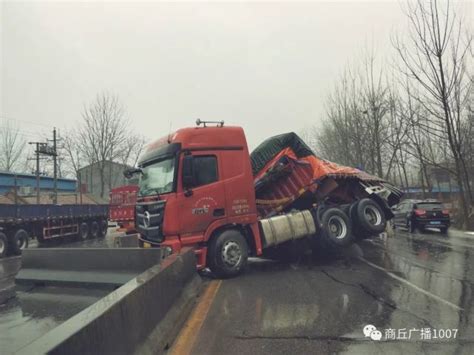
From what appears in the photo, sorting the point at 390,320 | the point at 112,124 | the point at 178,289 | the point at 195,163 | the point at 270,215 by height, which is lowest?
the point at 390,320

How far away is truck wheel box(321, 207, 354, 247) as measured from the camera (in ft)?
34.6

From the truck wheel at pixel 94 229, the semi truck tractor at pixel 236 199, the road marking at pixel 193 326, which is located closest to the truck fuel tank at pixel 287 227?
the semi truck tractor at pixel 236 199

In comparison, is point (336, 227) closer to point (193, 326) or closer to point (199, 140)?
point (199, 140)

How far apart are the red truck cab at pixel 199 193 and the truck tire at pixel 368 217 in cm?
311

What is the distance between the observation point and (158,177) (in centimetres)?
923

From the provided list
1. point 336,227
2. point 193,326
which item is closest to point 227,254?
point 336,227

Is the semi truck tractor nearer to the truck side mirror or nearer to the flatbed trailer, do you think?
the truck side mirror

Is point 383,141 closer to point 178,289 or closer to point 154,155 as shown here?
point 154,155

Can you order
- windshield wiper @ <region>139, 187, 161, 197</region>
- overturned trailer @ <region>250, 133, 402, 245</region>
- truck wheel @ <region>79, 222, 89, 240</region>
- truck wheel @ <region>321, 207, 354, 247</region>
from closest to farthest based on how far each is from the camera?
1. windshield wiper @ <region>139, 187, 161, 197</region>
2. truck wheel @ <region>321, 207, 354, 247</region>
3. overturned trailer @ <region>250, 133, 402, 245</region>
4. truck wheel @ <region>79, 222, 89, 240</region>

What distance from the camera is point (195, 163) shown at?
8.82m

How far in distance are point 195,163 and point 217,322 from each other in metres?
4.02

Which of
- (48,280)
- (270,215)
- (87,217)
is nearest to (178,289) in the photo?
(48,280)

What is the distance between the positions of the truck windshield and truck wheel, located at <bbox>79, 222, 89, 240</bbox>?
14884 millimetres

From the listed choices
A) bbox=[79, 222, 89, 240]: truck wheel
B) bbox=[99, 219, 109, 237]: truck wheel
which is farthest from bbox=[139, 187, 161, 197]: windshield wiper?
bbox=[99, 219, 109, 237]: truck wheel
